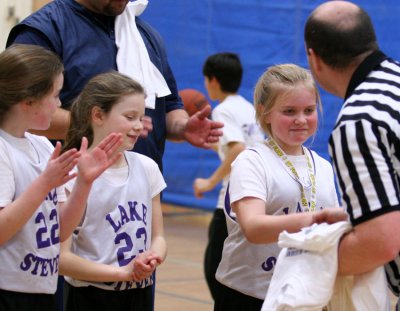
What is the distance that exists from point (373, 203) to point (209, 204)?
798 centimetres

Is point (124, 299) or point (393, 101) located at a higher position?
point (393, 101)

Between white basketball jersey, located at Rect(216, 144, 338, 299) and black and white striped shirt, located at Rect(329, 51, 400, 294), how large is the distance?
2.49 ft

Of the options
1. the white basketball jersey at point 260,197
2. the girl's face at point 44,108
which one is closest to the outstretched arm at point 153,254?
the white basketball jersey at point 260,197

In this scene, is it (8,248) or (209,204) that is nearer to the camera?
(8,248)

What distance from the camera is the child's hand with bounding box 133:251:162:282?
339 cm

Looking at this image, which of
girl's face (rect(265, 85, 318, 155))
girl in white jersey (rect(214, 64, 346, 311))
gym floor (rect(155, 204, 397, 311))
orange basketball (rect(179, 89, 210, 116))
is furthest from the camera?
gym floor (rect(155, 204, 397, 311))

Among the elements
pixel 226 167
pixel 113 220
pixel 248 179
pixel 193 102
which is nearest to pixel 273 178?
pixel 248 179

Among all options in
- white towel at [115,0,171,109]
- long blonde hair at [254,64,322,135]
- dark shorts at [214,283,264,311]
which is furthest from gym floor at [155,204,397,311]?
white towel at [115,0,171,109]

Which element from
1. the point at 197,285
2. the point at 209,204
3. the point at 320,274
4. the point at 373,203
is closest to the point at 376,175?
the point at 373,203

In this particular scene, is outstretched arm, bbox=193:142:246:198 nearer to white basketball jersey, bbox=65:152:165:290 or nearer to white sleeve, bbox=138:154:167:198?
white sleeve, bbox=138:154:167:198

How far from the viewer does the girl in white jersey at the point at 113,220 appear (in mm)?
3469

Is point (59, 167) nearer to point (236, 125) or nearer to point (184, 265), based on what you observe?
point (236, 125)

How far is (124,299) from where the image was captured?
3.64 metres

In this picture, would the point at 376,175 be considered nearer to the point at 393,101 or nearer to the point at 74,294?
the point at 393,101
